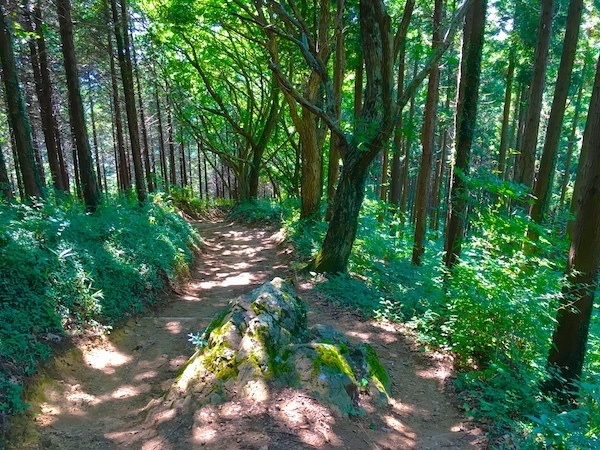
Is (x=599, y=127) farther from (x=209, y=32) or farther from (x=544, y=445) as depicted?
(x=209, y=32)

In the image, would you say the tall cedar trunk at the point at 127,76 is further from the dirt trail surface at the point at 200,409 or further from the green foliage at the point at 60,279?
the dirt trail surface at the point at 200,409

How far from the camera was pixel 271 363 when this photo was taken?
160 inches

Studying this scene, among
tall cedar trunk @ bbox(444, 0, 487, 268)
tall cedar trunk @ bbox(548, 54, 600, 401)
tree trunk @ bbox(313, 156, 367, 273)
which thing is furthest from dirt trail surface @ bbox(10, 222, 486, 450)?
tall cedar trunk @ bbox(444, 0, 487, 268)

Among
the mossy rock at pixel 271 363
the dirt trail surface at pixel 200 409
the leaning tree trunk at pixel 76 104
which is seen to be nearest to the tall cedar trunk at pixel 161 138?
the leaning tree trunk at pixel 76 104

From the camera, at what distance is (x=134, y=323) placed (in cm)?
639

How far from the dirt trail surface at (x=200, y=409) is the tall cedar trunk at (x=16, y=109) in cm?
457

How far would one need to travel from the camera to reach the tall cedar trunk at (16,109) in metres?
8.08

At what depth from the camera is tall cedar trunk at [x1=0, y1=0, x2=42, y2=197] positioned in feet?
26.5

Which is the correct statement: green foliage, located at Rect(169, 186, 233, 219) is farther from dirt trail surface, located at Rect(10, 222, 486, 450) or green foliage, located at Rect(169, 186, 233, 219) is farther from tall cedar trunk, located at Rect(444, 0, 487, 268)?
tall cedar trunk, located at Rect(444, 0, 487, 268)

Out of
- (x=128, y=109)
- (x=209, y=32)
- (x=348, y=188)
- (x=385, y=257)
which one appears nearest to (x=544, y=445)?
(x=348, y=188)

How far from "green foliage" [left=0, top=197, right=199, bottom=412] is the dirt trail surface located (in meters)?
0.31

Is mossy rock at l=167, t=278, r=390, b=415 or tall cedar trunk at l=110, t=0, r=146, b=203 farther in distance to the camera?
tall cedar trunk at l=110, t=0, r=146, b=203

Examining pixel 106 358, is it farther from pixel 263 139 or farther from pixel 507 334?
pixel 263 139

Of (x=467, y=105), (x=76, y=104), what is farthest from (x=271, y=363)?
(x=76, y=104)
